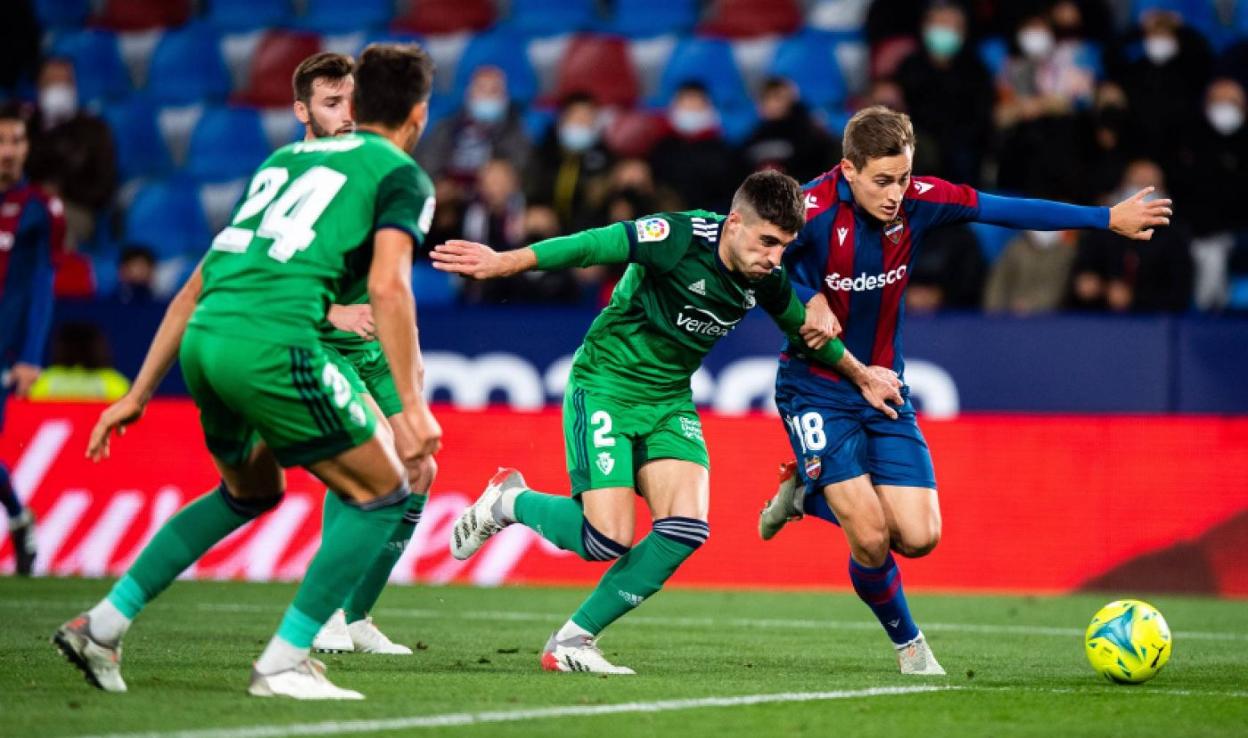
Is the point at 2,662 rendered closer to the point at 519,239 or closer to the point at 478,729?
the point at 478,729

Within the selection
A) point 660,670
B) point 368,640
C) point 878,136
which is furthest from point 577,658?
point 878,136

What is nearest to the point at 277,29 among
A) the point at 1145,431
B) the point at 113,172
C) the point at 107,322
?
the point at 113,172

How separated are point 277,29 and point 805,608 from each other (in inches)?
422

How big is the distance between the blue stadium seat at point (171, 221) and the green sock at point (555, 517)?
1052 centimetres

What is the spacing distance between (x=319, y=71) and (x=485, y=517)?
2.06 metres

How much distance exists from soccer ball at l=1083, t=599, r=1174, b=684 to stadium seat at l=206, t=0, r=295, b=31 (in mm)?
14346

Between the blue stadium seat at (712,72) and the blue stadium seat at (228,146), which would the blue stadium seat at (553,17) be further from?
the blue stadium seat at (228,146)

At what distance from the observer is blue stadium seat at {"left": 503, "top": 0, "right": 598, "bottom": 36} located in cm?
1859

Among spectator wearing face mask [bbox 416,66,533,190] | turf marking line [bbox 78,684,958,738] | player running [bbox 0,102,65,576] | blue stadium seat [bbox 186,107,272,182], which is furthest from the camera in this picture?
blue stadium seat [bbox 186,107,272,182]

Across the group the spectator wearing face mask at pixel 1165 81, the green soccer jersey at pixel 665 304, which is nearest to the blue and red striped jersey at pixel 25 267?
the green soccer jersey at pixel 665 304

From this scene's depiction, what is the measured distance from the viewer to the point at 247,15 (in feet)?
63.8

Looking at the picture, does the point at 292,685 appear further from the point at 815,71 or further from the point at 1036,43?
the point at 815,71

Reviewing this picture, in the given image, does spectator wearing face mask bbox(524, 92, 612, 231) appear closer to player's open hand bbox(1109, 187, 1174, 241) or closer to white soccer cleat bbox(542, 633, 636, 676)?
player's open hand bbox(1109, 187, 1174, 241)

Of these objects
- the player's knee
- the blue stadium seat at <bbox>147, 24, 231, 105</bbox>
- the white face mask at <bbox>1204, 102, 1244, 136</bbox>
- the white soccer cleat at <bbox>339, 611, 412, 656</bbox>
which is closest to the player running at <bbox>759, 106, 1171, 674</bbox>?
the player's knee
